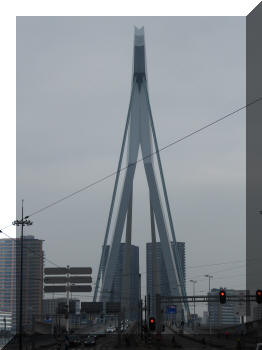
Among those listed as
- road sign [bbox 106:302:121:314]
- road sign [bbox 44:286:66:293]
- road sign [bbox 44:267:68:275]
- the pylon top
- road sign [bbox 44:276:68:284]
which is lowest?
road sign [bbox 106:302:121:314]

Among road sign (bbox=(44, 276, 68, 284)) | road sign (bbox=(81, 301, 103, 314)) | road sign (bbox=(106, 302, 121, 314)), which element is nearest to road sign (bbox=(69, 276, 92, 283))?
road sign (bbox=(44, 276, 68, 284))

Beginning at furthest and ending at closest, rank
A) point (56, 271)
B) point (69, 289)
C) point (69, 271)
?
point (56, 271) → point (69, 271) → point (69, 289)

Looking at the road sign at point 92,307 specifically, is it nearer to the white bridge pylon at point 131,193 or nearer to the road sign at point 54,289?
the white bridge pylon at point 131,193

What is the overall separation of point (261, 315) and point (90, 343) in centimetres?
9753

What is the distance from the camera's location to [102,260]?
387 ft

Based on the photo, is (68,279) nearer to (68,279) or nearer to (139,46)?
(68,279)

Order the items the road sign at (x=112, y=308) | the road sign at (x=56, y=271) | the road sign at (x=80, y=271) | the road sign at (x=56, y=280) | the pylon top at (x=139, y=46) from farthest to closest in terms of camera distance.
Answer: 1. the pylon top at (x=139, y=46)
2. the road sign at (x=112, y=308)
3. the road sign at (x=56, y=280)
4. the road sign at (x=56, y=271)
5. the road sign at (x=80, y=271)

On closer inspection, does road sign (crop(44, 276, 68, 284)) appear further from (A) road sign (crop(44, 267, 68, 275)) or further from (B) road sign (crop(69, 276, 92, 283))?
(B) road sign (crop(69, 276, 92, 283))

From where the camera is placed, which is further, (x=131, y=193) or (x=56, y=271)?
(x=131, y=193)

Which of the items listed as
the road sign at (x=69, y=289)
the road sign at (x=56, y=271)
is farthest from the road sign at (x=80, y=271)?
the road sign at (x=69, y=289)

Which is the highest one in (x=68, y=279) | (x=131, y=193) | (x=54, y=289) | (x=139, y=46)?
(x=139, y=46)

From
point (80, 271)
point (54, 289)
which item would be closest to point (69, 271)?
point (80, 271)

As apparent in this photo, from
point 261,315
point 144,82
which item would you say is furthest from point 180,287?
point 261,315

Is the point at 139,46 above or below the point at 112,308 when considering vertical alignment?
above
